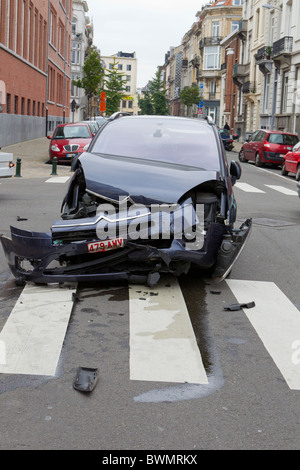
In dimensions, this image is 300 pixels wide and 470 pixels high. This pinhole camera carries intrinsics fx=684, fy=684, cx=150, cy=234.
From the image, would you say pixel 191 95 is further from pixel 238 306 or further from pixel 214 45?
pixel 238 306

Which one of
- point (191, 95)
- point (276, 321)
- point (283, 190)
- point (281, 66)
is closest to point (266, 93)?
point (281, 66)

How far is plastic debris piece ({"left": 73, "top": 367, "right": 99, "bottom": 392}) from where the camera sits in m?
4.09

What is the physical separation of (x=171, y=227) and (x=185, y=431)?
3.01 meters

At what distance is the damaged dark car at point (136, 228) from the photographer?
6312mm

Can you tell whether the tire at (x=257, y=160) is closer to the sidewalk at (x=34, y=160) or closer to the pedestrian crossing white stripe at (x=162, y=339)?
the sidewalk at (x=34, y=160)

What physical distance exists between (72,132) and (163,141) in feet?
59.5

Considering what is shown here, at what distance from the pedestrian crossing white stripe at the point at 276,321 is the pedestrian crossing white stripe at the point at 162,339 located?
1.86ft

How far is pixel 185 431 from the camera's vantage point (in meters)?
3.55

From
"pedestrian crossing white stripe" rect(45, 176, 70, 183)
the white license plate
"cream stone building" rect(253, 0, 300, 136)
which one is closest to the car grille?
"pedestrian crossing white stripe" rect(45, 176, 70, 183)

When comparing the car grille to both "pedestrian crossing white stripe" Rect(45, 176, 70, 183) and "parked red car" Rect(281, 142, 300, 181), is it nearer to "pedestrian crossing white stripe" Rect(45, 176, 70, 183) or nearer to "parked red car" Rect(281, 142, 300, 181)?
"pedestrian crossing white stripe" Rect(45, 176, 70, 183)

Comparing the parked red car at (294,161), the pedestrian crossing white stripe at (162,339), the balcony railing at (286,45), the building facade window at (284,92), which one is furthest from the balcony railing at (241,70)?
the pedestrian crossing white stripe at (162,339)

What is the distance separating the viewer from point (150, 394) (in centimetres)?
406

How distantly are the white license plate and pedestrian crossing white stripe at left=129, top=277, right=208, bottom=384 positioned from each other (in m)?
0.51

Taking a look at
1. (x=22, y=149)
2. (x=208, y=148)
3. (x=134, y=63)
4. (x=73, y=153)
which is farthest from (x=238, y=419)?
(x=134, y=63)
